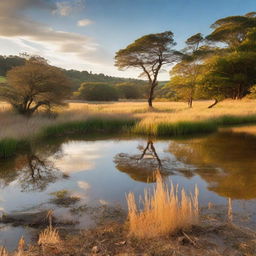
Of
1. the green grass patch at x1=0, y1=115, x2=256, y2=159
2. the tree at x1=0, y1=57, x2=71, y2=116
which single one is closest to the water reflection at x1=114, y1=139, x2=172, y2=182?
the green grass patch at x1=0, y1=115, x2=256, y2=159

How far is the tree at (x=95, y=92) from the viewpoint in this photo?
49469 millimetres

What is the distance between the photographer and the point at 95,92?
49.6 m

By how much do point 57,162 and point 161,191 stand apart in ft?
17.1

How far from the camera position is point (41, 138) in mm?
12266

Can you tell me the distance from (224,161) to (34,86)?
12.2m

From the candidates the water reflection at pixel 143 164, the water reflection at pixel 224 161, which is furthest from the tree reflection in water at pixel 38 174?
the water reflection at pixel 224 161

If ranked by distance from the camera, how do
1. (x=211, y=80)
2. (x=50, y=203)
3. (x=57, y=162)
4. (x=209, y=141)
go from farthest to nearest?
(x=211, y=80) < (x=209, y=141) < (x=57, y=162) < (x=50, y=203)

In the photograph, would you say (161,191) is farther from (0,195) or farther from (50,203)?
(0,195)

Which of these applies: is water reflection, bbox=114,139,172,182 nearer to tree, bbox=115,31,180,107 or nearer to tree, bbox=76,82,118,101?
tree, bbox=115,31,180,107

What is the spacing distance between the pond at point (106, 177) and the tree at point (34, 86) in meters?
6.07

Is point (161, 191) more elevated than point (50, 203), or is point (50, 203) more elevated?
point (161, 191)

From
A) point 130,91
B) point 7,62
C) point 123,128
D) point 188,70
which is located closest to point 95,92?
point 130,91

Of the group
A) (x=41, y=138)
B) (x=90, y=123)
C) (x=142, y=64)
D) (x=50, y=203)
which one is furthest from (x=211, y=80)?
(x=50, y=203)

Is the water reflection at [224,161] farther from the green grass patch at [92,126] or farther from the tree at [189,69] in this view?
the tree at [189,69]
